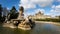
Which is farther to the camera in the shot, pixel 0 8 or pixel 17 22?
pixel 0 8

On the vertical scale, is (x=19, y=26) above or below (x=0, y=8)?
below

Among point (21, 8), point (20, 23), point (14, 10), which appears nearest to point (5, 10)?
point (14, 10)

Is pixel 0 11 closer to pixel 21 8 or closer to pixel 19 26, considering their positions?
pixel 21 8

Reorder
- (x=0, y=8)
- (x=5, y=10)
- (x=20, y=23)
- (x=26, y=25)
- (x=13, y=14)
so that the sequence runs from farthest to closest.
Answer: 1. (x=5, y=10)
2. (x=0, y=8)
3. (x=13, y=14)
4. (x=20, y=23)
5. (x=26, y=25)

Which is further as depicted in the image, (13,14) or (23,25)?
(13,14)

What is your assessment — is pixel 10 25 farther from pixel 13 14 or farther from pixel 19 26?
pixel 13 14

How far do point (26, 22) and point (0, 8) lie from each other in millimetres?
38519

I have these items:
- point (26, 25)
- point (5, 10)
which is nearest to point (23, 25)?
point (26, 25)

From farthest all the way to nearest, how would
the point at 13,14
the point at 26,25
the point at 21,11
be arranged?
the point at 13,14 < the point at 21,11 < the point at 26,25

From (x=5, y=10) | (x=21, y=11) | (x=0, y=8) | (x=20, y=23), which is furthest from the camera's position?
(x=5, y=10)

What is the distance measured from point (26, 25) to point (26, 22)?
3.24 ft

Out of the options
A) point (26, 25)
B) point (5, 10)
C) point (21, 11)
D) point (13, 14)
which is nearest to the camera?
point (26, 25)

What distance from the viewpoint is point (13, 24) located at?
156ft

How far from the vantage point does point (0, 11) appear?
3091 inches
